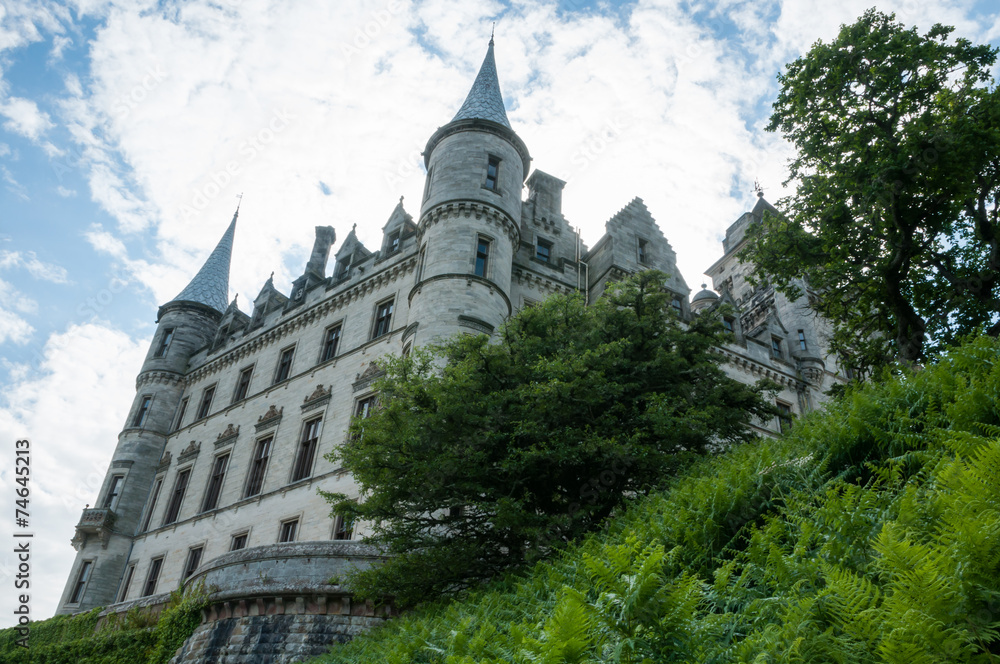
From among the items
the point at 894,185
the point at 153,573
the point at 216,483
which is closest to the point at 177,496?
the point at 216,483

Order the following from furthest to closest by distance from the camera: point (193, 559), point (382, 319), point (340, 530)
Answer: point (193, 559), point (382, 319), point (340, 530)

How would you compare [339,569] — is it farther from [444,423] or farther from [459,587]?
[444,423]

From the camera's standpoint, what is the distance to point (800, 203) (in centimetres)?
1714

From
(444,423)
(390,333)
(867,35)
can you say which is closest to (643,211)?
(390,333)

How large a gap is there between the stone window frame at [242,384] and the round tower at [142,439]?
494cm

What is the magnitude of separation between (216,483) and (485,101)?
63.5 feet

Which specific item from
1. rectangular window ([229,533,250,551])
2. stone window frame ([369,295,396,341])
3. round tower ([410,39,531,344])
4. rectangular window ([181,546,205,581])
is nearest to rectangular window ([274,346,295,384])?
stone window frame ([369,295,396,341])

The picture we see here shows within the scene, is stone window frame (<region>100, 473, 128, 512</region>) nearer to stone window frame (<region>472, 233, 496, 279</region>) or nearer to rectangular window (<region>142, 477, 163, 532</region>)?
rectangular window (<region>142, 477, 163, 532</region>)

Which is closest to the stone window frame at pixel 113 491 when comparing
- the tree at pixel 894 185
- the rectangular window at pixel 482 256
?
the rectangular window at pixel 482 256

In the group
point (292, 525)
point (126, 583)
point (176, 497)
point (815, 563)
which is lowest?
point (815, 563)

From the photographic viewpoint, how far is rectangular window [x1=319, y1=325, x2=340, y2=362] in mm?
28139

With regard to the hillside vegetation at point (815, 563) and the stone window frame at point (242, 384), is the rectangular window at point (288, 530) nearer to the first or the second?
the stone window frame at point (242, 384)

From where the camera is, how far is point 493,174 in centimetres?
2702

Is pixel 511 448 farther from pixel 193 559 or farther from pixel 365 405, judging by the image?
pixel 193 559
